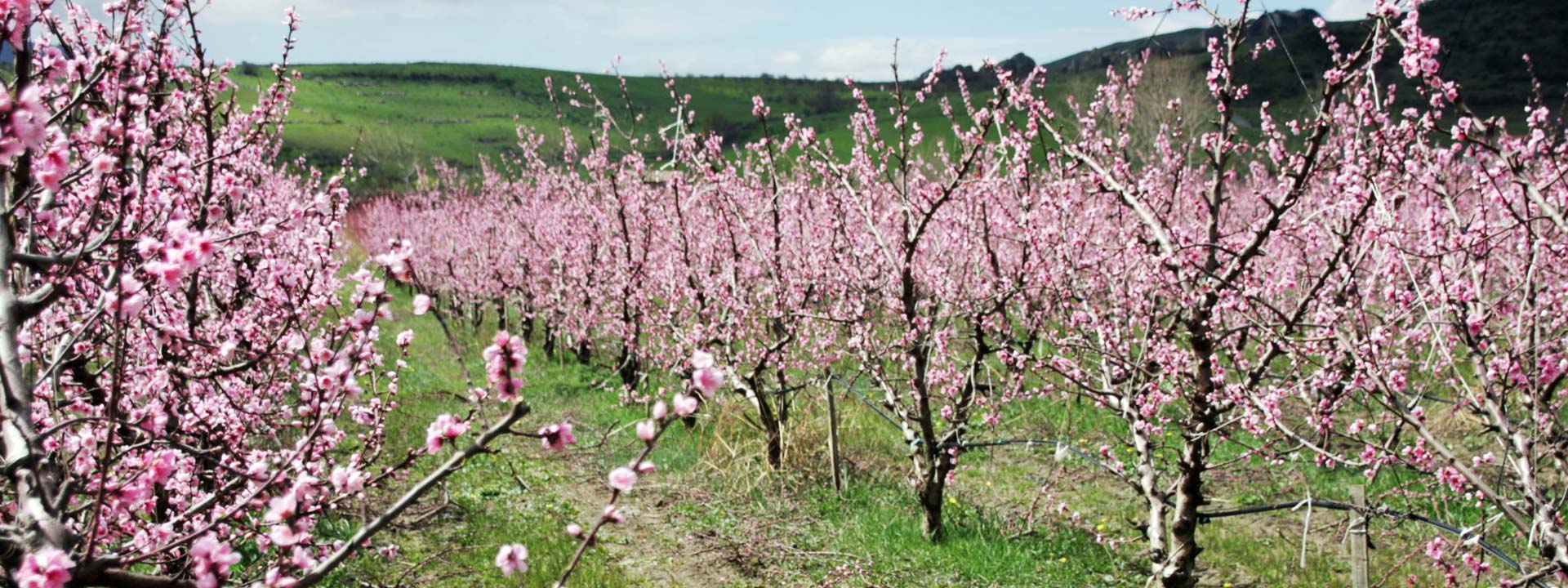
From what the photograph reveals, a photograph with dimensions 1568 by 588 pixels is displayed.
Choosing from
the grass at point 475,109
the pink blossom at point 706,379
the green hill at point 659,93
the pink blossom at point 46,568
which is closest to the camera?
the pink blossom at point 46,568

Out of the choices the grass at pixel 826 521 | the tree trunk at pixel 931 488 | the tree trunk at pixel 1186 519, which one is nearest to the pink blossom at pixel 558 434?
the grass at pixel 826 521

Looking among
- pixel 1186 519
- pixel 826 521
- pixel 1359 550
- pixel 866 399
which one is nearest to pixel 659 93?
pixel 866 399

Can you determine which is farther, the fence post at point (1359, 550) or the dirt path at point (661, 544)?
the dirt path at point (661, 544)

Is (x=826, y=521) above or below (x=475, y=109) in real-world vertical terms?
below

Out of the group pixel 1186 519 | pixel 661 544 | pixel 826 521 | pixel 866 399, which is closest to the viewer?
pixel 1186 519

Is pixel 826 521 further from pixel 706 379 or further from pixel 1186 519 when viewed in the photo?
pixel 706 379

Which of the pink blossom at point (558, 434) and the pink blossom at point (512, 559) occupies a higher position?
the pink blossom at point (558, 434)

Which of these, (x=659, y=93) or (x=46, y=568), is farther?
(x=659, y=93)

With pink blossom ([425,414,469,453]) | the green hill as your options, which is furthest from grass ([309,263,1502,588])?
the green hill

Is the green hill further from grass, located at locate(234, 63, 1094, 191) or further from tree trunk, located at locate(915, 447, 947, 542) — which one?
tree trunk, located at locate(915, 447, 947, 542)

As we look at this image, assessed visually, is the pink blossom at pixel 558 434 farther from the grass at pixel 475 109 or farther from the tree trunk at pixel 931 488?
the grass at pixel 475 109

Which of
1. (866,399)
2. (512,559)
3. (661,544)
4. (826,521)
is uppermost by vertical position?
(512,559)

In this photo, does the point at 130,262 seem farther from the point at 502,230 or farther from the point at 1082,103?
the point at 1082,103

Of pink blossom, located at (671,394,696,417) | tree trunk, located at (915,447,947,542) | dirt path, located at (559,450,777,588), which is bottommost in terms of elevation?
dirt path, located at (559,450,777,588)
